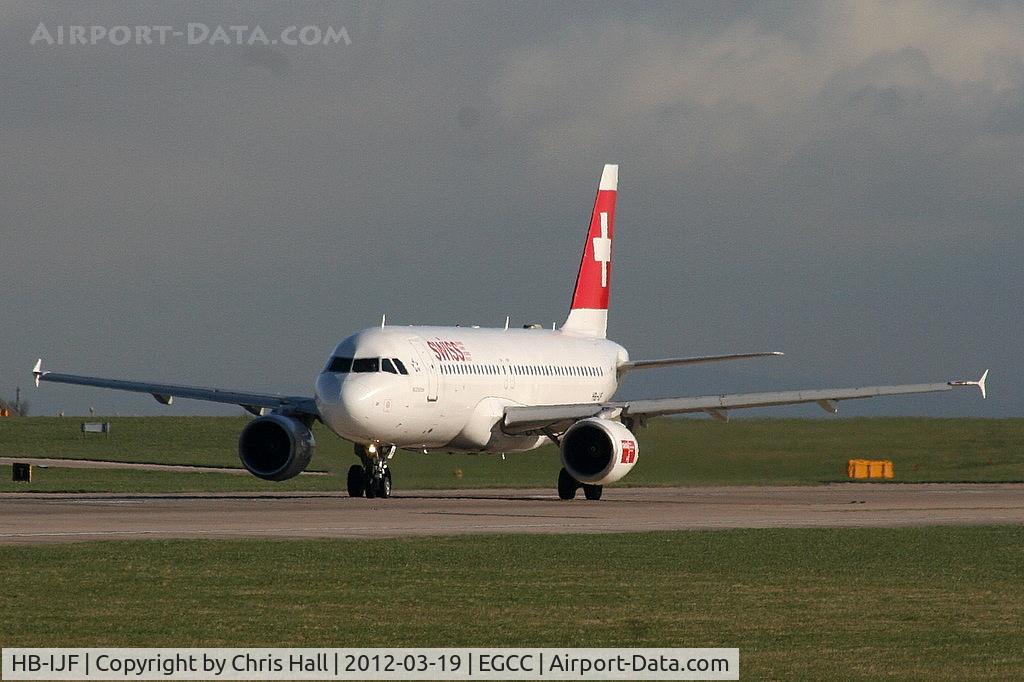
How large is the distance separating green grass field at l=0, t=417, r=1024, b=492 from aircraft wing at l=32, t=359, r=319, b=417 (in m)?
3.61

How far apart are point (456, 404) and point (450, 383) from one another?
0.72m

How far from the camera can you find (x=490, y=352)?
4872cm

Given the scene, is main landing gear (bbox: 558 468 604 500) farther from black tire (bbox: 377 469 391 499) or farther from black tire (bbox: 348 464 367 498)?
black tire (bbox: 348 464 367 498)

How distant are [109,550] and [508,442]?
2436 cm

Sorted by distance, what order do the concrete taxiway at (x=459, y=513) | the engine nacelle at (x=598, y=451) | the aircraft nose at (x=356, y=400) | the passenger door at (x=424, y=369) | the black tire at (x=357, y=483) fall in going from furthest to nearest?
the black tire at (x=357, y=483) → the passenger door at (x=424, y=369) → the engine nacelle at (x=598, y=451) → the aircraft nose at (x=356, y=400) → the concrete taxiway at (x=459, y=513)

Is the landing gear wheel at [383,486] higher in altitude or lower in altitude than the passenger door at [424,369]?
lower

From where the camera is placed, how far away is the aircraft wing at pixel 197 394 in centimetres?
4688

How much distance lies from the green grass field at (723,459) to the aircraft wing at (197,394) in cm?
361

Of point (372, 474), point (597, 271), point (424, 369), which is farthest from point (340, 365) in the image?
point (597, 271)

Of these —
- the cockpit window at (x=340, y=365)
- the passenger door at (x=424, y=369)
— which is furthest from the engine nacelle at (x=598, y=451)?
the cockpit window at (x=340, y=365)

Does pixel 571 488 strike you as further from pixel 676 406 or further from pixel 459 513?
pixel 459 513

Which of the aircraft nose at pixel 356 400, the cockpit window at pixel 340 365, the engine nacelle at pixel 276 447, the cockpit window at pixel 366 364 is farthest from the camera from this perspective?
the engine nacelle at pixel 276 447

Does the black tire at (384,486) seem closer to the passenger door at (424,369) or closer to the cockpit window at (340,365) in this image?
the passenger door at (424,369)

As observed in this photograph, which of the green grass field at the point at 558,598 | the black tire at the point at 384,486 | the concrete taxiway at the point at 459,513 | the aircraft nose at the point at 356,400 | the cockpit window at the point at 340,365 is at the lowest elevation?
the green grass field at the point at 558,598
